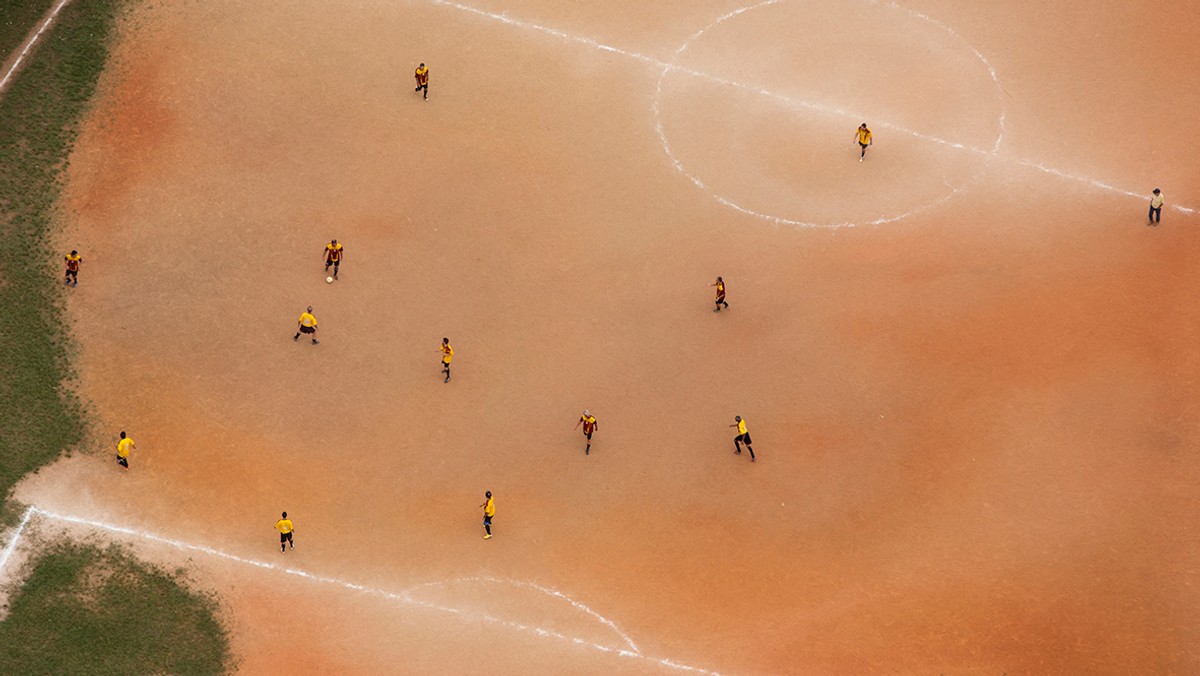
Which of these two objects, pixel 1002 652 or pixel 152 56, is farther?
pixel 152 56

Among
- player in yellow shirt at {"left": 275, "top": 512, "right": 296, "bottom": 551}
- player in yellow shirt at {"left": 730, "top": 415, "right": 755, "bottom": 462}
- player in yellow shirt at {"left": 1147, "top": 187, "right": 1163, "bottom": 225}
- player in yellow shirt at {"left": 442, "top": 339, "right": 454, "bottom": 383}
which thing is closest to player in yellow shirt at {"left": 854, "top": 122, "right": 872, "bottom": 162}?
player in yellow shirt at {"left": 1147, "top": 187, "right": 1163, "bottom": 225}

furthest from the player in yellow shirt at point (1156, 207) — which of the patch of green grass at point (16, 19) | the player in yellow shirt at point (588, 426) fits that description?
the patch of green grass at point (16, 19)

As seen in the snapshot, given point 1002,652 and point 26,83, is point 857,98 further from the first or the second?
point 26,83

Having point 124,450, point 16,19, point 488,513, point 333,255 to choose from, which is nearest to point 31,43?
point 16,19

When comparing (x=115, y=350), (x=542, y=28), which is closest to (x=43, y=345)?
(x=115, y=350)

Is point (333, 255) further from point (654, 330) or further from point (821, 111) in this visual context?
point (821, 111)

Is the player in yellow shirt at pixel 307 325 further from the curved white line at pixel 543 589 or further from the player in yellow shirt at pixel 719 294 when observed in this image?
the player in yellow shirt at pixel 719 294
